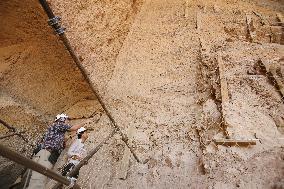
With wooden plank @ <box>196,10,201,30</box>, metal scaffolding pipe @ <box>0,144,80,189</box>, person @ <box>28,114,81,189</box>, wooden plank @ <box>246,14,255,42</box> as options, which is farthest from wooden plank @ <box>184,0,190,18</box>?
metal scaffolding pipe @ <box>0,144,80,189</box>

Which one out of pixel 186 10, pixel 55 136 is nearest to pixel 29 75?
pixel 55 136

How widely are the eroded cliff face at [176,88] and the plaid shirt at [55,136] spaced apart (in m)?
0.38

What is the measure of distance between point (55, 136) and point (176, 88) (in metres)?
2.66

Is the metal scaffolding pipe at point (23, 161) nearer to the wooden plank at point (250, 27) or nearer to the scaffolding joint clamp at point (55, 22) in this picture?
the scaffolding joint clamp at point (55, 22)

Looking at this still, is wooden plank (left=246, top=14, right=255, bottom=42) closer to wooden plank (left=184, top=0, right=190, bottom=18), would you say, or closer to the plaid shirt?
wooden plank (left=184, top=0, right=190, bottom=18)

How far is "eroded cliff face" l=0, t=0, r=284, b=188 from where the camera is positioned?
4.16 meters

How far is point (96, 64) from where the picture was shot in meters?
6.43

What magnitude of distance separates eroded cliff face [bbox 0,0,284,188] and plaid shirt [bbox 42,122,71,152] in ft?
1.24

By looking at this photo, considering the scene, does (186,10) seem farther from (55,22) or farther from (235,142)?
(55,22)

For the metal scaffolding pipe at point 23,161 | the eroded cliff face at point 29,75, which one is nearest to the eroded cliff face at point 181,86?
the eroded cliff face at point 29,75

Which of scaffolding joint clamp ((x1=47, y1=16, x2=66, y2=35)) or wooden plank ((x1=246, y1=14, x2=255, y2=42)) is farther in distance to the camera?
wooden plank ((x1=246, y1=14, x2=255, y2=42))

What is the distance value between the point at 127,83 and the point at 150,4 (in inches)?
140

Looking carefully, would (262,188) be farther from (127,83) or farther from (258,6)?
(258,6)

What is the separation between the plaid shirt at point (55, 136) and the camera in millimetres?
5202
